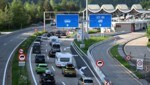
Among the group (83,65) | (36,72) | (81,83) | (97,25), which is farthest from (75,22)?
(81,83)

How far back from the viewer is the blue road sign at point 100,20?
70.5 metres

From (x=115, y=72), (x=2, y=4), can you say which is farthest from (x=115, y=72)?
(x=2, y=4)

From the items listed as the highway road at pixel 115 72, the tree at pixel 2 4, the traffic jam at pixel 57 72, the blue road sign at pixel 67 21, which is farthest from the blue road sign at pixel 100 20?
→ the tree at pixel 2 4

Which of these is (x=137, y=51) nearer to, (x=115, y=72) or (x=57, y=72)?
(x=115, y=72)

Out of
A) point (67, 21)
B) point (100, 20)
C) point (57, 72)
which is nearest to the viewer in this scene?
point (57, 72)

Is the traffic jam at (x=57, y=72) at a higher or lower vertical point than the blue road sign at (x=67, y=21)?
lower

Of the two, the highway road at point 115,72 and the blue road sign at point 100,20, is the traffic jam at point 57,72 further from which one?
the blue road sign at point 100,20

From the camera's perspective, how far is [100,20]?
70812mm

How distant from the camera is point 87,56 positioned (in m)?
60.8

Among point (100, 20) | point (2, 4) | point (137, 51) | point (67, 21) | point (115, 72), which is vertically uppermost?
point (67, 21)

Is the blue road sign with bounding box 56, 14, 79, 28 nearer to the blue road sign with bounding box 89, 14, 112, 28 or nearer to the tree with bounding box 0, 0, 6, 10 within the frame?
the blue road sign with bounding box 89, 14, 112, 28

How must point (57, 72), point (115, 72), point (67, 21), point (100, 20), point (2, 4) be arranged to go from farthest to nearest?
point (2, 4) → point (100, 20) → point (67, 21) → point (115, 72) → point (57, 72)

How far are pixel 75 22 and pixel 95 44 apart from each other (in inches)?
497

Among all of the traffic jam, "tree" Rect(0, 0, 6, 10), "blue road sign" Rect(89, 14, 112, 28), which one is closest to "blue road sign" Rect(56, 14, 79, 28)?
"blue road sign" Rect(89, 14, 112, 28)
